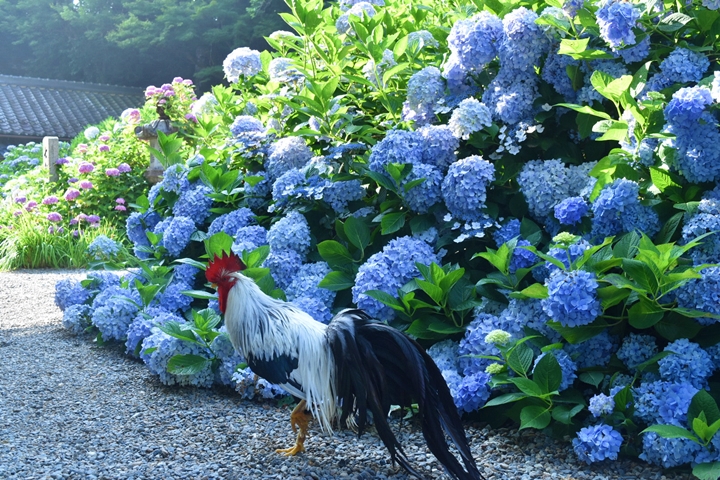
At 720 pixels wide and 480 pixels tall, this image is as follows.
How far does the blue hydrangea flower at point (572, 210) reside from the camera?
3.12 meters

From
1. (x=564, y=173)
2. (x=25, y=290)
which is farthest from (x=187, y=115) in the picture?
(x=564, y=173)

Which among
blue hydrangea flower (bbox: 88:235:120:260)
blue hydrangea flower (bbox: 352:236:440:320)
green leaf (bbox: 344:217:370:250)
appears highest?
green leaf (bbox: 344:217:370:250)

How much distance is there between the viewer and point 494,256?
3.13m

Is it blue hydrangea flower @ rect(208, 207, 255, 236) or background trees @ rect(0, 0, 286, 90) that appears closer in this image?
blue hydrangea flower @ rect(208, 207, 255, 236)

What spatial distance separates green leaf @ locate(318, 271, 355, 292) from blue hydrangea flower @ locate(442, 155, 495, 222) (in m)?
0.72

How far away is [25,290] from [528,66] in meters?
5.88

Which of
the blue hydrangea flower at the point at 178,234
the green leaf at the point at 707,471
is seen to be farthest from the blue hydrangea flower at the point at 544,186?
the blue hydrangea flower at the point at 178,234

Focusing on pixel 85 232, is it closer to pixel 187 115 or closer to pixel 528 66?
pixel 187 115

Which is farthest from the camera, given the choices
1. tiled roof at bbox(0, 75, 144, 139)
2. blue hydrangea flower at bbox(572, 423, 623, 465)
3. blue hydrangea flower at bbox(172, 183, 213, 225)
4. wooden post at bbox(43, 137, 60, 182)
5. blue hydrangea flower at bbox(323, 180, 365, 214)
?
tiled roof at bbox(0, 75, 144, 139)

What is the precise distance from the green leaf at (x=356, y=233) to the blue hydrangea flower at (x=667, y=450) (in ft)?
5.80

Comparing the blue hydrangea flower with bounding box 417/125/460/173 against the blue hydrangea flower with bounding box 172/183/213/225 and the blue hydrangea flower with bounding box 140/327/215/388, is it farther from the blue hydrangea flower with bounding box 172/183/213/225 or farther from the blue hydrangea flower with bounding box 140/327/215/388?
the blue hydrangea flower with bounding box 172/183/213/225

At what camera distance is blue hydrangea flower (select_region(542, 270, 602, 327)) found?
8.79ft

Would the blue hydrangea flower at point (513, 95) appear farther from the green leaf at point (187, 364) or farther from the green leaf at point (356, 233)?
the green leaf at point (187, 364)

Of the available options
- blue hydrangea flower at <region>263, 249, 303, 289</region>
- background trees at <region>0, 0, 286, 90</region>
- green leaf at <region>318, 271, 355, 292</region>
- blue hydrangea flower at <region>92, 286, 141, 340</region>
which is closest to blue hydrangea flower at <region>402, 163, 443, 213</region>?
green leaf at <region>318, 271, 355, 292</region>
